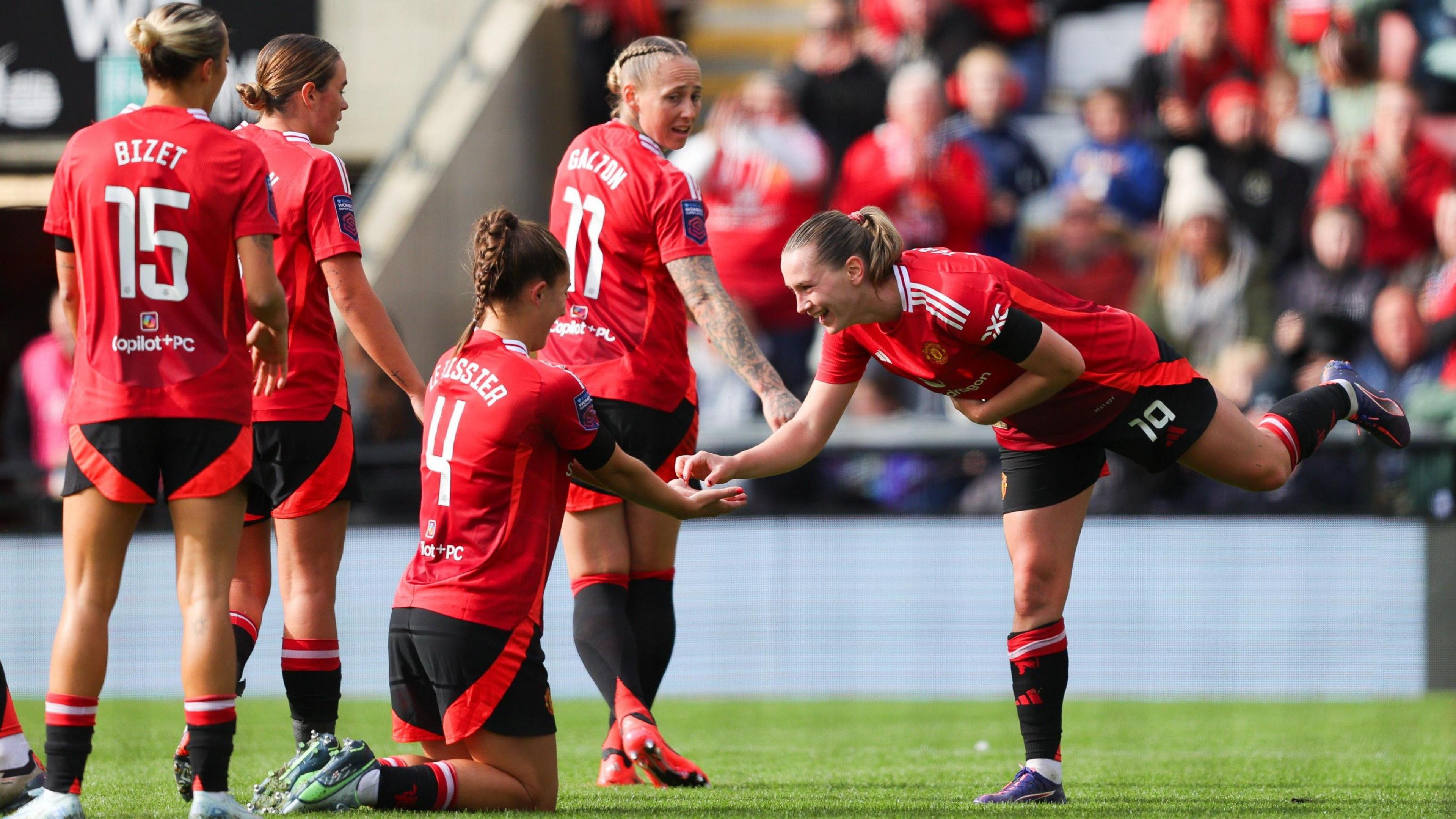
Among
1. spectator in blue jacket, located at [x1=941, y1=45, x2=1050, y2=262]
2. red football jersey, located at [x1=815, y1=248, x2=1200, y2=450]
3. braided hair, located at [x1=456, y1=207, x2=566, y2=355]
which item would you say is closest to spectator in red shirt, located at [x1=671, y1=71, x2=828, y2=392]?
spectator in blue jacket, located at [x1=941, y1=45, x2=1050, y2=262]

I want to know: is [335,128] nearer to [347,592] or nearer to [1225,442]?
[1225,442]

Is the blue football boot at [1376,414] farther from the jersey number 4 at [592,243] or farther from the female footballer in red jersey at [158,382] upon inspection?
the female footballer in red jersey at [158,382]

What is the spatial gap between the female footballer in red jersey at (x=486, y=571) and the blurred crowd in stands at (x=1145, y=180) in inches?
224

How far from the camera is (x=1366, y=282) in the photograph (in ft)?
33.0

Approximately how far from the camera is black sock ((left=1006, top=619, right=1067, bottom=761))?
4.78m

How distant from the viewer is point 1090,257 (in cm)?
1039

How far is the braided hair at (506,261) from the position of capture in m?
4.19

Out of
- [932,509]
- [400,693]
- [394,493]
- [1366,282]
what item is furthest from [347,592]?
[1366,282]

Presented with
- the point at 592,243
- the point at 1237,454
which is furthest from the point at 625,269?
the point at 1237,454

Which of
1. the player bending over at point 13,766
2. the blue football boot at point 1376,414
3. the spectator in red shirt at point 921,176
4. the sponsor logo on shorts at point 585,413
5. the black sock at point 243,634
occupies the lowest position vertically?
the player bending over at point 13,766

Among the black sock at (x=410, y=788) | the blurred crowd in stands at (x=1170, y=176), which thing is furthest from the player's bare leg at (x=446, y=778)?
the blurred crowd in stands at (x=1170, y=176)

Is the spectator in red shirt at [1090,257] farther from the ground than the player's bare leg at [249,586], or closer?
farther from the ground

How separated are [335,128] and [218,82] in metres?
0.92

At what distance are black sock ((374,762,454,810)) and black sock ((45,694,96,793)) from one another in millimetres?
668
